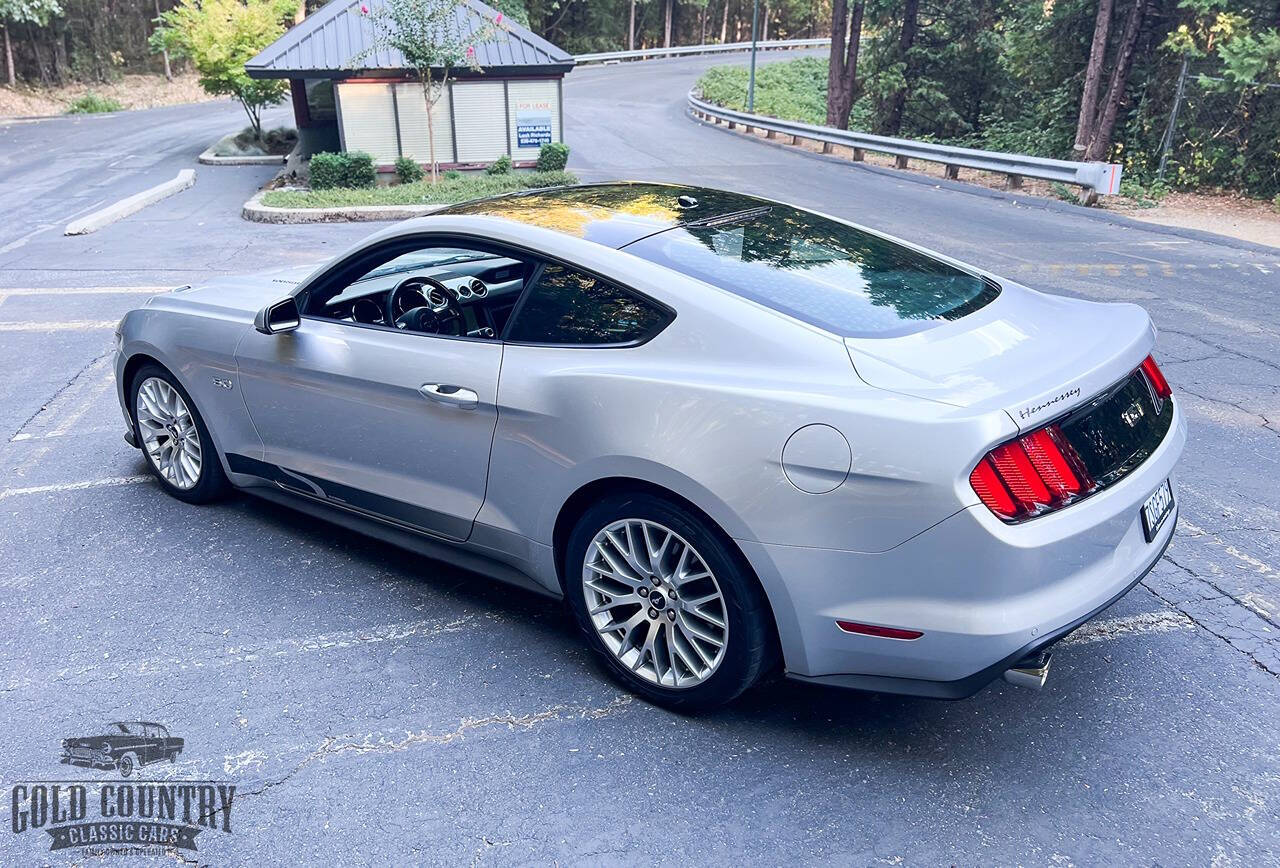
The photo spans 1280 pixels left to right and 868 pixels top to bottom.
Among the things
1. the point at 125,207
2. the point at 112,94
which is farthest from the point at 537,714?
the point at 112,94

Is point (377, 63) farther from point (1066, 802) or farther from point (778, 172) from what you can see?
point (1066, 802)

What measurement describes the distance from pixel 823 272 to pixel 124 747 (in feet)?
9.45

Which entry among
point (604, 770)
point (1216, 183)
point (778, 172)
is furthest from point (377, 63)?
point (604, 770)

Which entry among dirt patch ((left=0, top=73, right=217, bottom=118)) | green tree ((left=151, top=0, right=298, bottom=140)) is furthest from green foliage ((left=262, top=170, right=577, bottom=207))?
dirt patch ((left=0, top=73, right=217, bottom=118))

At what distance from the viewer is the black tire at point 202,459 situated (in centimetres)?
474

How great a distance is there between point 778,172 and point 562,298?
1756 centimetres

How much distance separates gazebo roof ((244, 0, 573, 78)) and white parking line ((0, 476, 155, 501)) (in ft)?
53.5

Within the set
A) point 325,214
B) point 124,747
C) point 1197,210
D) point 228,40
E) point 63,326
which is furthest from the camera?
point 228,40

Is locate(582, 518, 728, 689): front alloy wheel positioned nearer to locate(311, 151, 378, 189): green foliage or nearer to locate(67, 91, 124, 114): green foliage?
locate(311, 151, 378, 189): green foliage

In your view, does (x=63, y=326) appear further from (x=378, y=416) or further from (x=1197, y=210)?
(x=1197, y=210)

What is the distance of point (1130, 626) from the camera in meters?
3.79

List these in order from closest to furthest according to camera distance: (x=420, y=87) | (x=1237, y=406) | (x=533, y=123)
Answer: (x=1237, y=406)
(x=420, y=87)
(x=533, y=123)

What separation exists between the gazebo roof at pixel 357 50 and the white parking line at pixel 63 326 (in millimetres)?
12404

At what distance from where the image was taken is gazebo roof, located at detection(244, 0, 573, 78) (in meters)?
19.8
